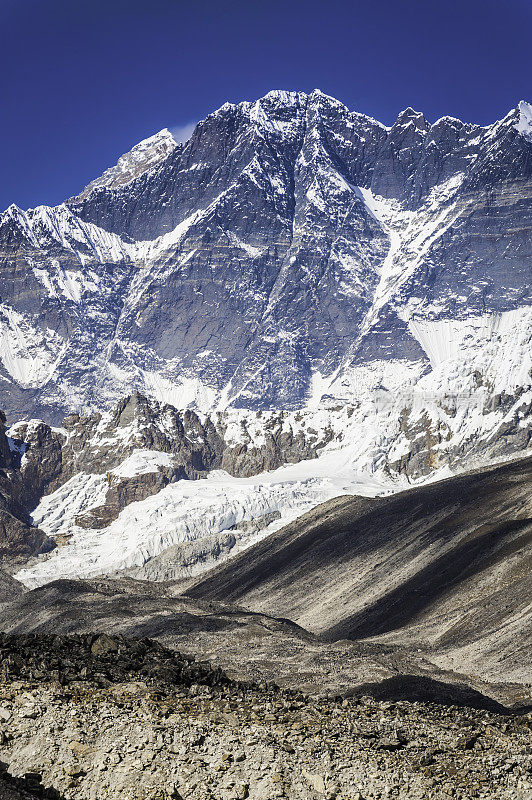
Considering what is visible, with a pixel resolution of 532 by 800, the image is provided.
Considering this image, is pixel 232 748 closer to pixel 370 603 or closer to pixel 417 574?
pixel 370 603

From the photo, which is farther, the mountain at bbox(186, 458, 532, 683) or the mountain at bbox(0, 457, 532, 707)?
the mountain at bbox(186, 458, 532, 683)

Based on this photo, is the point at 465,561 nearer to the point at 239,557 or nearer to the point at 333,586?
the point at 333,586

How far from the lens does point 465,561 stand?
3812 inches

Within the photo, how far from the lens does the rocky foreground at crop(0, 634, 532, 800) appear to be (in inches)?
835

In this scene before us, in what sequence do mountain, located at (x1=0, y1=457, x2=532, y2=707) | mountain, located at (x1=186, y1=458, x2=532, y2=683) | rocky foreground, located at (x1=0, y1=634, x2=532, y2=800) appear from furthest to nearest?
mountain, located at (x1=186, y1=458, x2=532, y2=683)
mountain, located at (x1=0, y1=457, x2=532, y2=707)
rocky foreground, located at (x1=0, y1=634, x2=532, y2=800)

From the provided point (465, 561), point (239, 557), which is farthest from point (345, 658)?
point (239, 557)

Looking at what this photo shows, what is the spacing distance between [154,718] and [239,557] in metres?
136

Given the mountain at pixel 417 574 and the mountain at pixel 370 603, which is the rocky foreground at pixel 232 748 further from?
the mountain at pixel 417 574

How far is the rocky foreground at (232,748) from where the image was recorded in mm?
21219

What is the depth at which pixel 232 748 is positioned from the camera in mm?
22562

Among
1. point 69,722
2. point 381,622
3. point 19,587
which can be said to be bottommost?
point 381,622

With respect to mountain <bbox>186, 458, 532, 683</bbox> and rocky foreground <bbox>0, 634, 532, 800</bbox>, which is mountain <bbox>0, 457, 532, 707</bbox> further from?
rocky foreground <bbox>0, 634, 532, 800</bbox>

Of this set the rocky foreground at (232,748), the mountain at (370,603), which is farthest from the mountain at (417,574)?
the rocky foreground at (232,748)

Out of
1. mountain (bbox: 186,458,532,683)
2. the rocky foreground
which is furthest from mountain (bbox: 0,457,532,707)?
the rocky foreground
